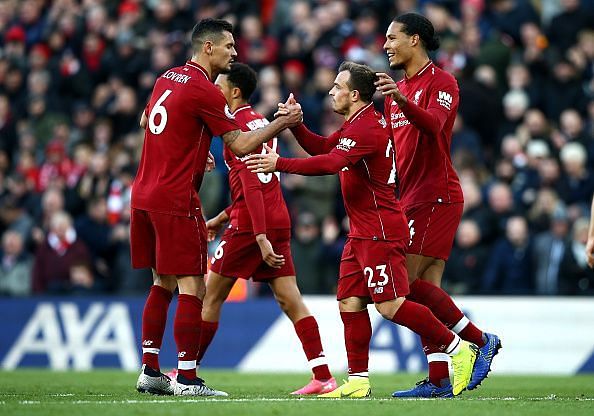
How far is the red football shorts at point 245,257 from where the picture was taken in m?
11.1

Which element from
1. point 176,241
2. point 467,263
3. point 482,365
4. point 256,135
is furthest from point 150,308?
point 467,263

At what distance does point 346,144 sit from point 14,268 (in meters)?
9.76

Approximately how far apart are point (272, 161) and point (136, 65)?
12.1 meters

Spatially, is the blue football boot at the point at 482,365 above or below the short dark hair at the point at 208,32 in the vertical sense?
below

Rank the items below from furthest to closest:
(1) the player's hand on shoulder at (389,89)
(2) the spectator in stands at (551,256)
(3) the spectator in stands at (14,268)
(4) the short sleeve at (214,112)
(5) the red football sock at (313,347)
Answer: (3) the spectator in stands at (14,268), (2) the spectator in stands at (551,256), (5) the red football sock at (313,347), (4) the short sleeve at (214,112), (1) the player's hand on shoulder at (389,89)

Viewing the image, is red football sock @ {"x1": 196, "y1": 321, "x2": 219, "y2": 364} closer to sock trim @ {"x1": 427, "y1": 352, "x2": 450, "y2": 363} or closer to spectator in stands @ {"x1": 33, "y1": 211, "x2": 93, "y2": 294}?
sock trim @ {"x1": 427, "y1": 352, "x2": 450, "y2": 363}

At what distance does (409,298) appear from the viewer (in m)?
10.3

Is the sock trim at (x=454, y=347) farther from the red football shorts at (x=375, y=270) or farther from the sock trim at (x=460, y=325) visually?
the red football shorts at (x=375, y=270)

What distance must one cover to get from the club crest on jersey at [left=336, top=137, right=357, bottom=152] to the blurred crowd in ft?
20.7

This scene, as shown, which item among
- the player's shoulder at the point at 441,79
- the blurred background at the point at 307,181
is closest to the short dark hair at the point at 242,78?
the player's shoulder at the point at 441,79

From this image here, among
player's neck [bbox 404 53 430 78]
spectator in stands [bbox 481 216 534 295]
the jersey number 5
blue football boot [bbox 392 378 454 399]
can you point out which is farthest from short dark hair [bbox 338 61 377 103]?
spectator in stands [bbox 481 216 534 295]

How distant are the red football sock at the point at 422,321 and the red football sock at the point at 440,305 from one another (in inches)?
14.5

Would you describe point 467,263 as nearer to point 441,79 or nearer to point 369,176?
point 441,79

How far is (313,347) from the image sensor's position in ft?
36.2
